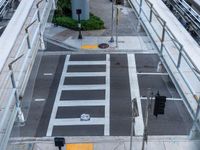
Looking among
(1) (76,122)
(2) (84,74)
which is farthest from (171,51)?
(2) (84,74)

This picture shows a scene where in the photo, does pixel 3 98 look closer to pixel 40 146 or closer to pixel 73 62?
pixel 40 146

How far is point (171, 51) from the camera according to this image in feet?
39.9

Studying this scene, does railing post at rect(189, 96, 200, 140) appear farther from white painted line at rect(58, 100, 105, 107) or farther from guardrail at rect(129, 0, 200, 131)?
white painted line at rect(58, 100, 105, 107)

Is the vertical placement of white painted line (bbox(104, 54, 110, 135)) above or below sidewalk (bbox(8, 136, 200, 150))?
above

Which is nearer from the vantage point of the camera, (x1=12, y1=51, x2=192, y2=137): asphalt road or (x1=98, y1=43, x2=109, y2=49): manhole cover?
(x1=12, y1=51, x2=192, y2=137): asphalt road

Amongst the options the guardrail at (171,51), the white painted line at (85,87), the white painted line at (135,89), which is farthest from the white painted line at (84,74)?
the guardrail at (171,51)

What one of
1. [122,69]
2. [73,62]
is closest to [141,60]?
[122,69]

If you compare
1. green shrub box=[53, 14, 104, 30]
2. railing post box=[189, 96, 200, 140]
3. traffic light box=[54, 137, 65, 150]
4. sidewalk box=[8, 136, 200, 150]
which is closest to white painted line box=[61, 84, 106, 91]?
sidewalk box=[8, 136, 200, 150]

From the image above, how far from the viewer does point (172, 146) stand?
1656 centimetres

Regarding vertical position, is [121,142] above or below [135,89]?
below

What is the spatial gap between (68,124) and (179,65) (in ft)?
29.7

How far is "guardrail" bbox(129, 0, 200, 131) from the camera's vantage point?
399 inches

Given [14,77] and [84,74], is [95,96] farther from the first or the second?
[14,77]

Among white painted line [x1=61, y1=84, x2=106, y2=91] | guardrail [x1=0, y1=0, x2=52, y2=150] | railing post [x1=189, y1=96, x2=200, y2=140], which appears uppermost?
guardrail [x1=0, y1=0, x2=52, y2=150]
